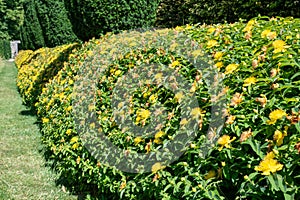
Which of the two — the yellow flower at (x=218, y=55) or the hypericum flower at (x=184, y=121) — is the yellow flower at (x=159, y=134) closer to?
the hypericum flower at (x=184, y=121)

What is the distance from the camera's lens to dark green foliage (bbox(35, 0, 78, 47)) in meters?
11.4

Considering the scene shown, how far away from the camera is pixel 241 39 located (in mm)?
2480

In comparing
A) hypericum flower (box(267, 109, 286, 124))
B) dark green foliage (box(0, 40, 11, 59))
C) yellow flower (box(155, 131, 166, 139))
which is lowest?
dark green foliage (box(0, 40, 11, 59))

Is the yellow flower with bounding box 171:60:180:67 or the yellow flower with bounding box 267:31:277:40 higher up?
the yellow flower with bounding box 267:31:277:40

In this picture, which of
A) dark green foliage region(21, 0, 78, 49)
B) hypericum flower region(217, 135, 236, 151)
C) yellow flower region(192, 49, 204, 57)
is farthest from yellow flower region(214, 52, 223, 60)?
dark green foliage region(21, 0, 78, 49)

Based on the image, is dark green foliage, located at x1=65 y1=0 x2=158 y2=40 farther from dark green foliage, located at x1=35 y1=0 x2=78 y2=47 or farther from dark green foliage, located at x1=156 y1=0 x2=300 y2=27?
dark green foliage, located at x1=35 y1=0 x2=78 y2=47

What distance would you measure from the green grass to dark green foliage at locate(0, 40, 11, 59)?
93.0ft

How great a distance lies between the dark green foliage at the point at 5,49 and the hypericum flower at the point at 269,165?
113ft

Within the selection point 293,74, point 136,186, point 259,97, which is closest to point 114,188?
point 136,186

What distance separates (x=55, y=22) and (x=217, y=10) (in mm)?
7030

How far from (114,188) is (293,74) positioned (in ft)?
4.42

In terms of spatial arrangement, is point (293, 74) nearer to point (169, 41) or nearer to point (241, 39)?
point (241, 39)

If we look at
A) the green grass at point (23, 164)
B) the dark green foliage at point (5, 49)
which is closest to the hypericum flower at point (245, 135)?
the green grass at point (23, 164)

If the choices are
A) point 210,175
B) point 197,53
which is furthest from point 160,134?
point 197,53
